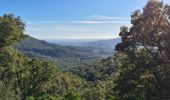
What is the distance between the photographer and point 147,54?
111ft

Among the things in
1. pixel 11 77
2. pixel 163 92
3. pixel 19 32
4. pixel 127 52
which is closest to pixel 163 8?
pixel 127 52

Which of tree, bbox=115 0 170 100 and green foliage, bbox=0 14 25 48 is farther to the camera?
green foliage, bbox=0 14 25 48

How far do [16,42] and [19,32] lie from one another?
1.79 meters

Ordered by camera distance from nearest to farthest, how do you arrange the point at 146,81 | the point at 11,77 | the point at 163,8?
the point at 163,8 → the point at 146,81 → the point at 11,77

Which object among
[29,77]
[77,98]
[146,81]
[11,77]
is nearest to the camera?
[146,81]

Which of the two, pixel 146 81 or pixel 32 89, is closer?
pixel 146 81

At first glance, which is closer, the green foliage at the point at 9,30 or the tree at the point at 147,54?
the tree at the point at 147,54

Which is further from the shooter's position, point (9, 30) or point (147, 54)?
point (9, 30)

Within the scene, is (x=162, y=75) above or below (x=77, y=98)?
above

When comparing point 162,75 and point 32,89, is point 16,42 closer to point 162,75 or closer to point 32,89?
point 32,89

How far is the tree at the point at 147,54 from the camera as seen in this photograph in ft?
106

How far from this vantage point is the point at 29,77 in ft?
237

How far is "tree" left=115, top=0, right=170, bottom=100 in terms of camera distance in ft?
106

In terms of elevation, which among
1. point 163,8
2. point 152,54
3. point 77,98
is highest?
point 163,8
